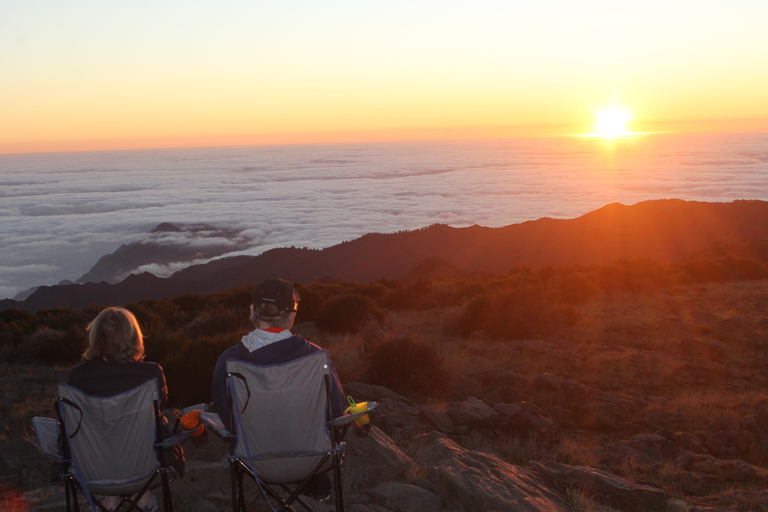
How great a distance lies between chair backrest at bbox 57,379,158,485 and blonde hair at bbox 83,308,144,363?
0.17 m

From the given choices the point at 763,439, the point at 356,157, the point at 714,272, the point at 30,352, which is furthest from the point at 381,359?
the point at 356,157

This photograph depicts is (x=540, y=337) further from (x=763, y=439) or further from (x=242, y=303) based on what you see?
(x=242, y=303)

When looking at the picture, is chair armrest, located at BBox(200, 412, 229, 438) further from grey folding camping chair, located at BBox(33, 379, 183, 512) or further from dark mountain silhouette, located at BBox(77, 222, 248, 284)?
dark mountain silhouette, located at BBox(77, 222, 248, 284)

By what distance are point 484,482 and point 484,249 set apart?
42.6 metres

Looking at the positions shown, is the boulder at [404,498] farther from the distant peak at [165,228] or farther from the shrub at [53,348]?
the distant peak at [165,228]

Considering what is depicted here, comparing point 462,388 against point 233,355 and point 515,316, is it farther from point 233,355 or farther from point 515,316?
point 233,355

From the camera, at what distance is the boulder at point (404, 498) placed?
10.2 feet

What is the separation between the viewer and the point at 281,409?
8.10ft

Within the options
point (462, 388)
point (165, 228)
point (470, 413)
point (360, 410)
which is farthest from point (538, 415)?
point (165, 228)

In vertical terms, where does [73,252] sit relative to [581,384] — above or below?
below

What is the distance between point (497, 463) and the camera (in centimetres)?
365

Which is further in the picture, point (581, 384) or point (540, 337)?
point (540, 337)

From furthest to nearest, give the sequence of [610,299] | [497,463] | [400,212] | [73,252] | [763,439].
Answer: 1. [400,212]
2. [73,252]
3. [610,299]
4. [763,439]
5. [497,463]

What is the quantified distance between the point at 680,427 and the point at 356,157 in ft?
600
